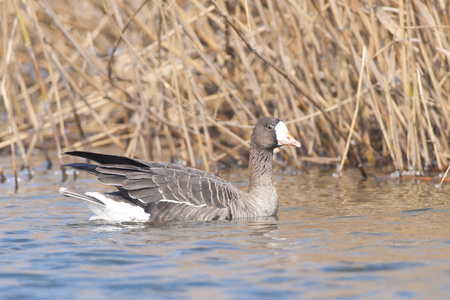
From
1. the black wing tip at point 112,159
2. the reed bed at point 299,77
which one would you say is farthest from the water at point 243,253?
the reed bed at point 299,77

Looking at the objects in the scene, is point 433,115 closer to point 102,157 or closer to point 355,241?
point 355,241

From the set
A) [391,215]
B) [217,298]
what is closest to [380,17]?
[391,215]

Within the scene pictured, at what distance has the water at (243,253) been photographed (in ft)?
14.4

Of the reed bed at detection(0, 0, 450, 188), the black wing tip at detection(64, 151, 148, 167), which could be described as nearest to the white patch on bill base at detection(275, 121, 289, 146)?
the reed bed at detection(0, 0, 450, 188)

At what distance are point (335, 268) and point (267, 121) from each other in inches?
119

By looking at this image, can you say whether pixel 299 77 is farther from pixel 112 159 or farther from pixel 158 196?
→ pixel 112 159

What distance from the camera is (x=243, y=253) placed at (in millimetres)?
5336

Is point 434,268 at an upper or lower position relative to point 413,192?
lower

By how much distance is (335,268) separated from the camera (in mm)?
4793

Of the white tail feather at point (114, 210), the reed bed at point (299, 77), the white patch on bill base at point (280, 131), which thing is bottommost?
the white tail feather at point (114, 210)

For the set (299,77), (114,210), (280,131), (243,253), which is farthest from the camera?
(299,77)

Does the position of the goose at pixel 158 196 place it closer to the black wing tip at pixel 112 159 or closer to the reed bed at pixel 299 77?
the black wing tip at pixel 112 159

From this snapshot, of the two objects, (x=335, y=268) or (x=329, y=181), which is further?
(x=329, y=181)

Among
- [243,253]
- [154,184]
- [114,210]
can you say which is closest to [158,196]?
[154,184]
